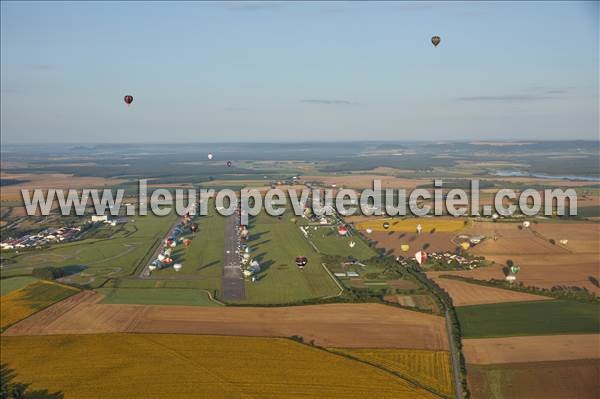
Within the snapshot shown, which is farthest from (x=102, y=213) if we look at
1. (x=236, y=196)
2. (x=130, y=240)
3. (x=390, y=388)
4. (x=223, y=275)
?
(x=390, y=388)

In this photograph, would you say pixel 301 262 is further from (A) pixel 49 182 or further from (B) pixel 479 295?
(A) pixel 49 182

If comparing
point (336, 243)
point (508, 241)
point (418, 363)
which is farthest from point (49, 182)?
point (418, 363)

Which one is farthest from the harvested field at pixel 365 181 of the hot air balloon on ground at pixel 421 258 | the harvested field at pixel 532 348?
the harvested field at pixel 532 348

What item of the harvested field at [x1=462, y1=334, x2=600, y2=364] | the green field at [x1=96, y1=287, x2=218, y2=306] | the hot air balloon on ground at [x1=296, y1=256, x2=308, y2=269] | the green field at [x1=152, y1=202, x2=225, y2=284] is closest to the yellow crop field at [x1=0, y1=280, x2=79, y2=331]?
the green field at [x1=96, y1=287, x2=218, y2=306]

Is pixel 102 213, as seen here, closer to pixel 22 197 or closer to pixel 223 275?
pixel 22 197

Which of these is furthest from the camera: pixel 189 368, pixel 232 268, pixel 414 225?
pixel 414 225

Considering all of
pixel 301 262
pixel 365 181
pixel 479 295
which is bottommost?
pixel 479 295

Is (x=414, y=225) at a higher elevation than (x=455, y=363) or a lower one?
higher
